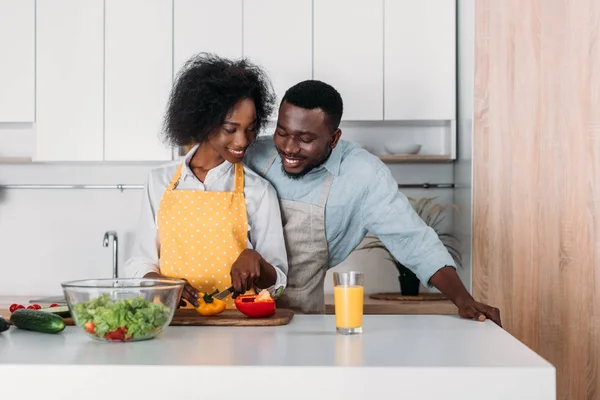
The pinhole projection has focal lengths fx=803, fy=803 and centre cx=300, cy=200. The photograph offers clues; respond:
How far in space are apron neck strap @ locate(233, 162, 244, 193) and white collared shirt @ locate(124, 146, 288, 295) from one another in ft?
0.05

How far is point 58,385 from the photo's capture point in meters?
1.41

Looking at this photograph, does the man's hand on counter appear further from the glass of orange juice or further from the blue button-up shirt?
the glass of orange juice

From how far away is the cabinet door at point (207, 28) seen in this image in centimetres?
351

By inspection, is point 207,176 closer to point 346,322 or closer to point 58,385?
point 346,322

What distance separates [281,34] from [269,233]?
4.60ft

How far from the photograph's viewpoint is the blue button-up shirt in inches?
92.4

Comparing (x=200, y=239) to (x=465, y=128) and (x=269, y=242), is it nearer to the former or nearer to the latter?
(x=269, y=242)

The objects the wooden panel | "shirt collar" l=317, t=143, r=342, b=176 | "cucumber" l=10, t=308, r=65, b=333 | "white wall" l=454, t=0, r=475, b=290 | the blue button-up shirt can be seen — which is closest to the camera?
"cucumber" l=10, t=308, r=65, b=333

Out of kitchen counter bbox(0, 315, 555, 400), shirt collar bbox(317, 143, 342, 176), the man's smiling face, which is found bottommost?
kitchen counter bbox(0, 315, 555, 400)

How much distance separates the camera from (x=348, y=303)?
5.65ft

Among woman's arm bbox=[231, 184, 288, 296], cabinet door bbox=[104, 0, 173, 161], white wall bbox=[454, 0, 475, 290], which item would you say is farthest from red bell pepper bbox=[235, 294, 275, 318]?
cabinet door bbox=[104, 0, 173, 161]

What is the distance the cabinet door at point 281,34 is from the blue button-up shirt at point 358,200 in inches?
36.7

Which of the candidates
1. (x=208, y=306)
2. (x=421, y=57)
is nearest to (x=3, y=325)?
(x=208, y=306)

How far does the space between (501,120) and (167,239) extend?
58.7 inches
